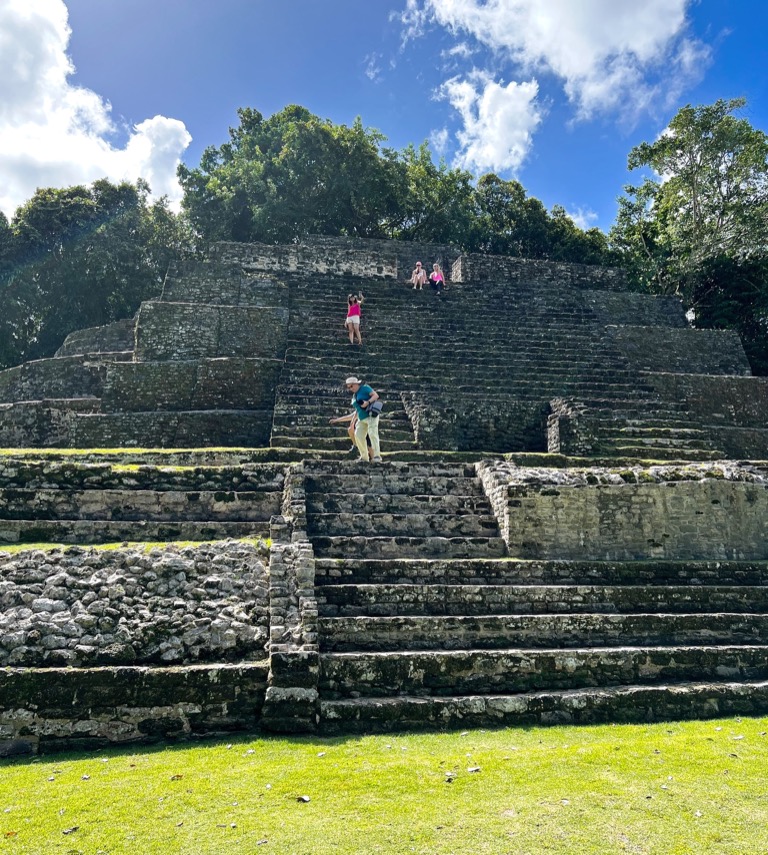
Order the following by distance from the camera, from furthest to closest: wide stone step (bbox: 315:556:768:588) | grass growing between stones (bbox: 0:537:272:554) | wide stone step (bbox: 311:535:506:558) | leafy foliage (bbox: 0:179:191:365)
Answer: leafy foliage (bbox: 0:179:191:365) → wide stone step (bbox: 311:535:506:558) → wide stone step (bbox: 315:556:768:588) → grass growing between stones (bbox: 0:537:272:554)

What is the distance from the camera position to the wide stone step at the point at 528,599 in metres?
6.57

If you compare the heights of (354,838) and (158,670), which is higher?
(158,670)

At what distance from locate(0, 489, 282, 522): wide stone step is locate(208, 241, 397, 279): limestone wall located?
12148 millimetres

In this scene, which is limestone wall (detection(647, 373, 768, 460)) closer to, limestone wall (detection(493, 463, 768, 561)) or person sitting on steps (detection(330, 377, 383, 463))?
limestone wall (detection(493, 463, 768, 561))

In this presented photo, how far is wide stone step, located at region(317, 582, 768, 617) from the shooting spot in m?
6.57

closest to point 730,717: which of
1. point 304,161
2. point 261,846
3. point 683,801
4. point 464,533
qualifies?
point 683,801

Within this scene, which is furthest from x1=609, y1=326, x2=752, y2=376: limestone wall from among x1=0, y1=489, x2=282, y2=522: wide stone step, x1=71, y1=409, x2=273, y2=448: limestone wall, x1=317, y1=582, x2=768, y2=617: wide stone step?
x1=0, y1=489, x2=282, y2=522: wide stone step

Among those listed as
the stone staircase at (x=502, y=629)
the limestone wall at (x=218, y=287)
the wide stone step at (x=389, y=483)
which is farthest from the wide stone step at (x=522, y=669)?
the limestone wall at (x=218, y=287)

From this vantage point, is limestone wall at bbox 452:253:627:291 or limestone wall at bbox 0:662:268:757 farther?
limestone wall at bbox 452:253:627:291

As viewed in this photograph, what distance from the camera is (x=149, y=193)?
26078 mm

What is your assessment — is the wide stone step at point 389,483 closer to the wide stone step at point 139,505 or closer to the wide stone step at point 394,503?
the wide stone step at point 394,503

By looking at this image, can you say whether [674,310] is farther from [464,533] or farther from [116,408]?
[116,408]

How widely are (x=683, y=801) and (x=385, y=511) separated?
5193mm

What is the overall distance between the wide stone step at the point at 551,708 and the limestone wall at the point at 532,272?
16285mm
